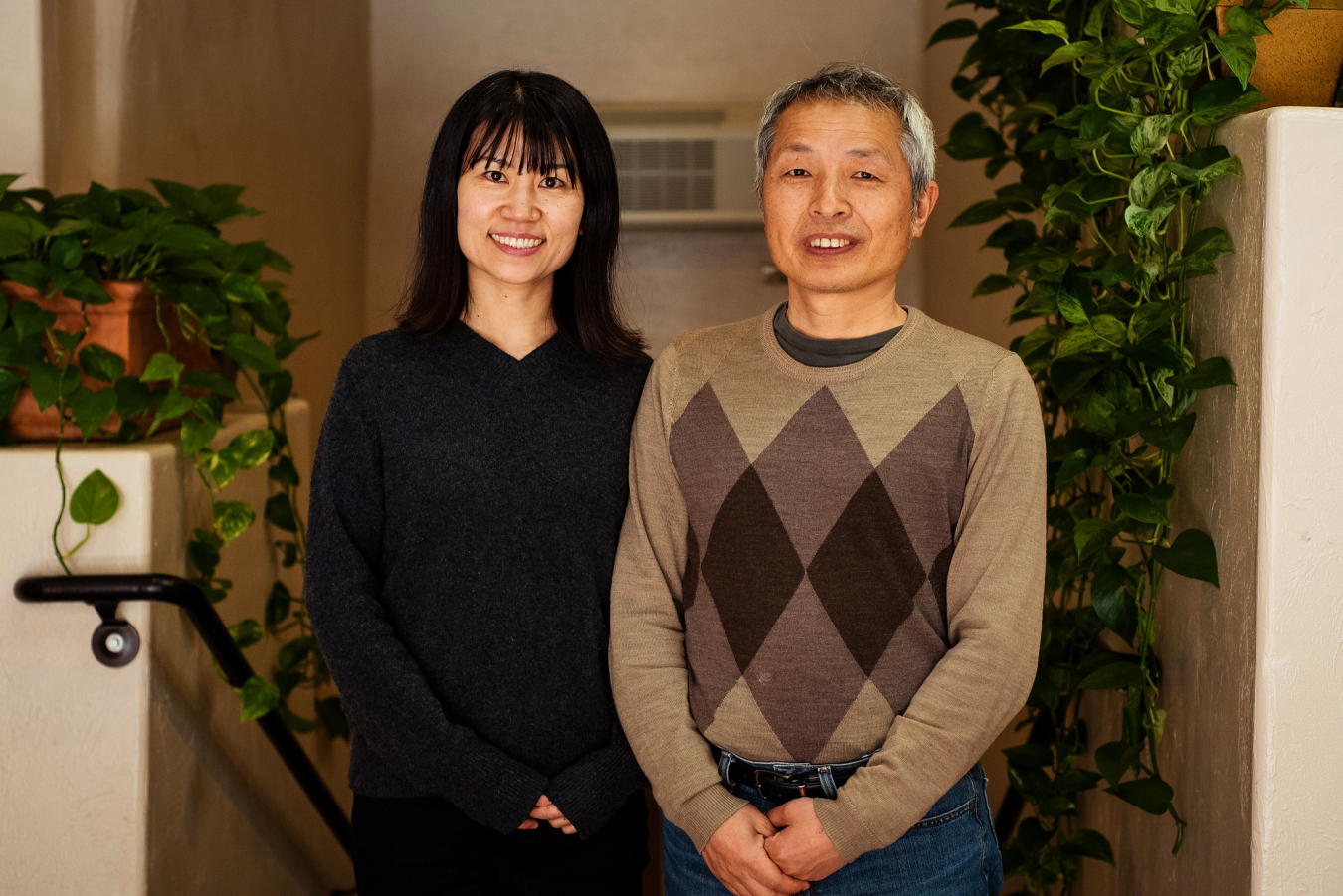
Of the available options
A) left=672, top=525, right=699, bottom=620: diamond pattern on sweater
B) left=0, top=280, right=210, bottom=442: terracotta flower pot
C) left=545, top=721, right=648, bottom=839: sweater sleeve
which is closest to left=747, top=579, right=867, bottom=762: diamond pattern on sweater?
left=672, top=525, right=699, bottom=620: diamond pattern on sweater

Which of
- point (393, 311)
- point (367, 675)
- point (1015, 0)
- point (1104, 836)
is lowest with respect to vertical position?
point (1104, 836)

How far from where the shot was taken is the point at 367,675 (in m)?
1.30

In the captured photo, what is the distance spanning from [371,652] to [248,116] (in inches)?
71.8

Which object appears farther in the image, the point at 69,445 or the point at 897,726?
the point at 69,445

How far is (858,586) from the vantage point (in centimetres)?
122

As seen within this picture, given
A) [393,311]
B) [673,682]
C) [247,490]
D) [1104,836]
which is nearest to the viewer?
[673,682]

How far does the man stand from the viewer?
1.18 meters

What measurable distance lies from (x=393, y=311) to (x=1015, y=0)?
1143mm

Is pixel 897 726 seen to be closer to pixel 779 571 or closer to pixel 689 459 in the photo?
pixel 779 571

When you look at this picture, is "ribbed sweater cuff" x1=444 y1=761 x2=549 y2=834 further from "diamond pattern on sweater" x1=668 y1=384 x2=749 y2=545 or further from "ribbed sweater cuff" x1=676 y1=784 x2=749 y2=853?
"diamond pattern on sweater" x1=668 y1=384 x2=749 y2=545

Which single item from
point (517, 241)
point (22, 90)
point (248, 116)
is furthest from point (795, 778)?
point (248, 116)

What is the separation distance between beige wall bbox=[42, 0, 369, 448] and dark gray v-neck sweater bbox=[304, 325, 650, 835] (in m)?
0.93

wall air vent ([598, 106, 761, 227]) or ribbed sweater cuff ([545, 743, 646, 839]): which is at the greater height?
wall air vent ([598, 106, 761, 227])

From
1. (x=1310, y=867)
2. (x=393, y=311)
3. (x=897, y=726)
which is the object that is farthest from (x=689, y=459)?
(x=1310, y=867)
